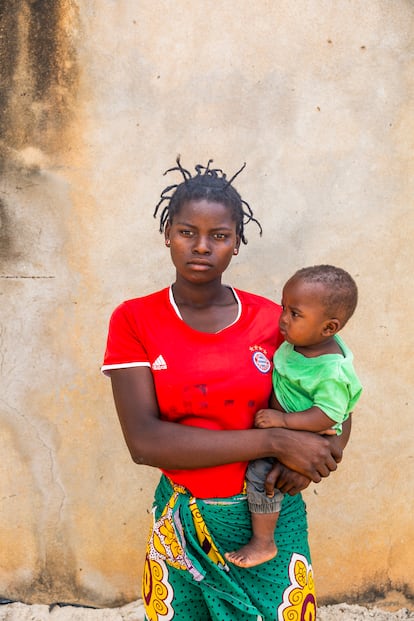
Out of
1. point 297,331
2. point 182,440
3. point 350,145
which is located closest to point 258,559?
point 182,440

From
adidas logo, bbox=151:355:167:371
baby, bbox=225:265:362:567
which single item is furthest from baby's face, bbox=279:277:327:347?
adidas logo, bbox=151:355:167:371

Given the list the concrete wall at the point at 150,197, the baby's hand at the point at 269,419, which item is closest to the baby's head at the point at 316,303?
the baby's hand at the point at 269,419

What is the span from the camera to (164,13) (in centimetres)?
293

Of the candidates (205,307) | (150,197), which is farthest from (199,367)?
(150,197)

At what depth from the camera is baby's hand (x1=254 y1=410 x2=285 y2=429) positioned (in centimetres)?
195

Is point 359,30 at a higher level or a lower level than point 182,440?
higher

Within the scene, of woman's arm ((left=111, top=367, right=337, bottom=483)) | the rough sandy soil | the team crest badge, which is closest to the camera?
woman's arm ((left=111, top=367, right=337, bottom=483))

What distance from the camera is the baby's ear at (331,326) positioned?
196 cm

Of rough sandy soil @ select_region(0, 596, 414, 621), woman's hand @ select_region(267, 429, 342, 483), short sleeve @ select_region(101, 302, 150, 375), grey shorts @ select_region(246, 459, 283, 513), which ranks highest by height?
short sleeve @ select_region(101, 302, 150, 375)

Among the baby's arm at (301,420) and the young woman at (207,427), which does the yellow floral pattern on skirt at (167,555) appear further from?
the baby's arm at (301,420)

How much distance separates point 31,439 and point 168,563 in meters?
1.31

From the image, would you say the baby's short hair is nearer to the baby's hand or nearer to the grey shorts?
the baby's hand

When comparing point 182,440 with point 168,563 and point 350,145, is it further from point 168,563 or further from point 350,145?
point 350,145

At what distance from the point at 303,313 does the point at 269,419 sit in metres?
0.32
